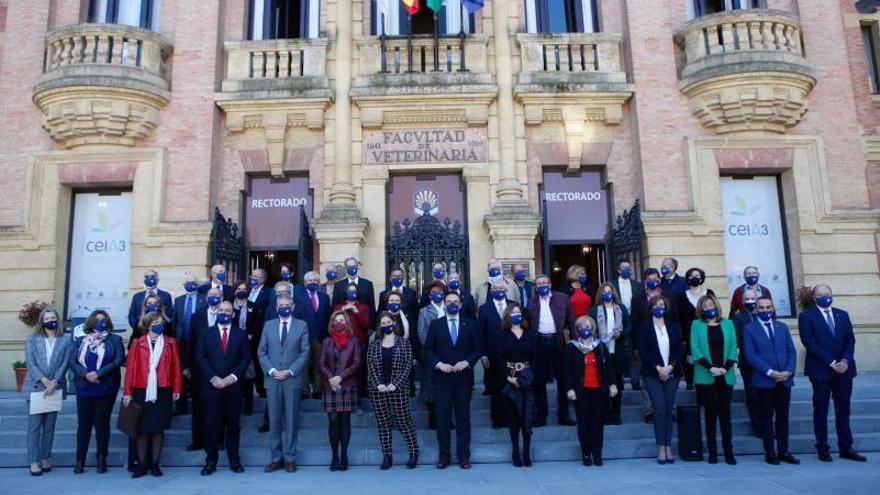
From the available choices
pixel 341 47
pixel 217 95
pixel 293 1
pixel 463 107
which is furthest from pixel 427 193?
pixel 293 1

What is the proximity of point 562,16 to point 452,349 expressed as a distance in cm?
903

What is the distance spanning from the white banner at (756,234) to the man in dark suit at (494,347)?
20.1ft

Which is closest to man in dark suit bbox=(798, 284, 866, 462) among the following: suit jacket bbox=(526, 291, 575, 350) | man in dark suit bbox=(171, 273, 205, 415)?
suit jacket bbox=(526, 291, 575, 350)

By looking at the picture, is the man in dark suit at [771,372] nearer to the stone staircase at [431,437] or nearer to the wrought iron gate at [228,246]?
the stone staircase at [431,437]

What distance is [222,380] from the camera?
7539mm

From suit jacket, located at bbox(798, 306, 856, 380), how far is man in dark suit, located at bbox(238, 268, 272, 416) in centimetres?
726

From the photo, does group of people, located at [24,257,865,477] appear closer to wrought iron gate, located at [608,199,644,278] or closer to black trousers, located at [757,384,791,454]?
black trousers, located at [757,384,791,454]

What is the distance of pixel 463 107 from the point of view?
12.6 meters

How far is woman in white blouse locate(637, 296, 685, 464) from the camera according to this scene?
25.0 ft

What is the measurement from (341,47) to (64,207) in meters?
6.51

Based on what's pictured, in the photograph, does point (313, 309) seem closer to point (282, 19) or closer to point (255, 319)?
point (255, 319)

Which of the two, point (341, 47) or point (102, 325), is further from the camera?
point (341, 47)

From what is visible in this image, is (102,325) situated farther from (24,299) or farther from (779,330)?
(779,330)

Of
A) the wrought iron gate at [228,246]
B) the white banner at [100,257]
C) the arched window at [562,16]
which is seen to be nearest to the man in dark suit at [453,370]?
the wrought iron gate at [228,246]
